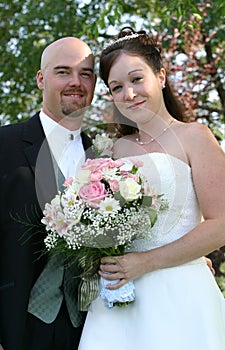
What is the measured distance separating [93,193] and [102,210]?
10cm

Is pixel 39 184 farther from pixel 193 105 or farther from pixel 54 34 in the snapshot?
pixel 193 105

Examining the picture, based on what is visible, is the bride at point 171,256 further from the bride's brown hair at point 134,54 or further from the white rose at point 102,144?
the white rose at point 102,144

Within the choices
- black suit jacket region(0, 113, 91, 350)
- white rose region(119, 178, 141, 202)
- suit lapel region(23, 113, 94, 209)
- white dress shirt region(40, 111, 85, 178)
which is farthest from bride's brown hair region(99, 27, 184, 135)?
white rose region(119, 178, 141, 202)

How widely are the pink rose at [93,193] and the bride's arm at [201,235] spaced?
38 centimetres

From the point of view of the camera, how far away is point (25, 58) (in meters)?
8.80

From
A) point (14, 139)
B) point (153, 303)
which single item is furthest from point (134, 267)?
point (14, 139)

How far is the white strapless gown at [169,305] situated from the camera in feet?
11.1

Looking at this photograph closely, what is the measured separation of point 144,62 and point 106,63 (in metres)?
0.22

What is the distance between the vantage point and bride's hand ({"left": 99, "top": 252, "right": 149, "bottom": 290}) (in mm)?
3305

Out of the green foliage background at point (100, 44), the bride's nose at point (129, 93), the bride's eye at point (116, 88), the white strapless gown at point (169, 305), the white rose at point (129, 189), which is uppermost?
the green foliage background at point (100, 44)

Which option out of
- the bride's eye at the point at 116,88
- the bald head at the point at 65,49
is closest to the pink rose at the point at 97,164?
the bride's eye at the point at 116,88

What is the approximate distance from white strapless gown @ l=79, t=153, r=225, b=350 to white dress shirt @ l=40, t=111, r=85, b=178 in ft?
1.58

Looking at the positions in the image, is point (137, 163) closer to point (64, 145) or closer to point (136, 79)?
point (136, 79)

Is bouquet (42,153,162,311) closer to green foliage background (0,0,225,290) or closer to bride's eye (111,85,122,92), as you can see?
bride's eye (111,85,122,92)
